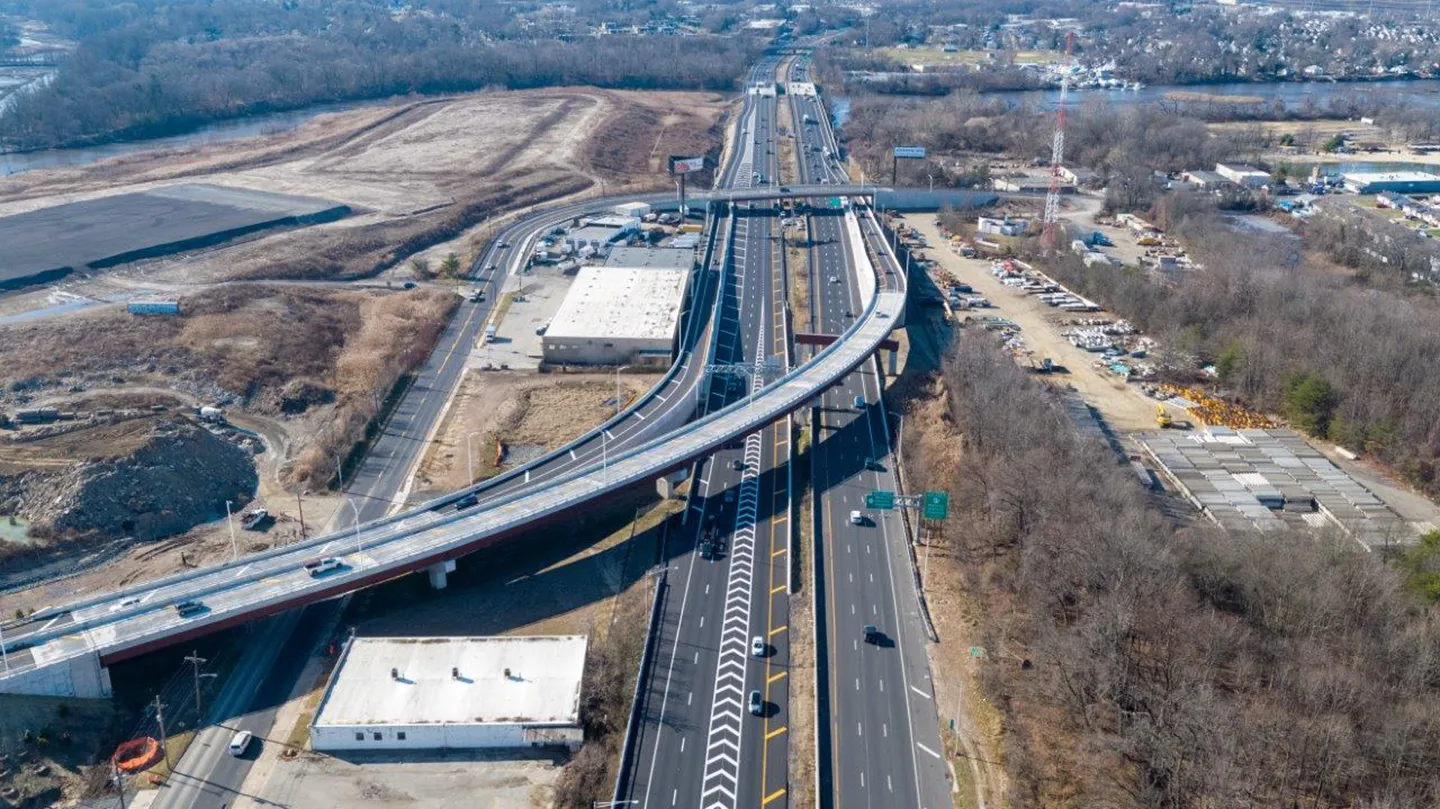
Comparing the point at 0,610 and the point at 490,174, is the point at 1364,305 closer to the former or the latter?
the point at 0,610

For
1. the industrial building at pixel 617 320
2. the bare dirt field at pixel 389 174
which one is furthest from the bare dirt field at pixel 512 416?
the bare dirt field at pixel 389 174

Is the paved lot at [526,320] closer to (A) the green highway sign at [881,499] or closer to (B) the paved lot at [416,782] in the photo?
(A) the green highway sign at [881,499]

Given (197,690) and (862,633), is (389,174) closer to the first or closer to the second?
(197,690)

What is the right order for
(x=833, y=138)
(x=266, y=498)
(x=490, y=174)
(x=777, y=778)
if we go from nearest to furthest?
(x=777, y=778), (x=266, y=498), (x=490, y=174), (x=833, y=138)

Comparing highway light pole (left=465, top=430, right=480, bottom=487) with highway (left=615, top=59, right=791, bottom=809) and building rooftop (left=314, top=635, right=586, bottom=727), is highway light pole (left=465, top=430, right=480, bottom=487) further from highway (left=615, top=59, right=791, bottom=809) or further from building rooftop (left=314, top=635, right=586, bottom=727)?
building rooftop (left=314, top=635, right=586, bottom=727)

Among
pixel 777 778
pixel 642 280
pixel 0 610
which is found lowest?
pixel 777 778

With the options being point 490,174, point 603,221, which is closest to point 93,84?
point 490,174
